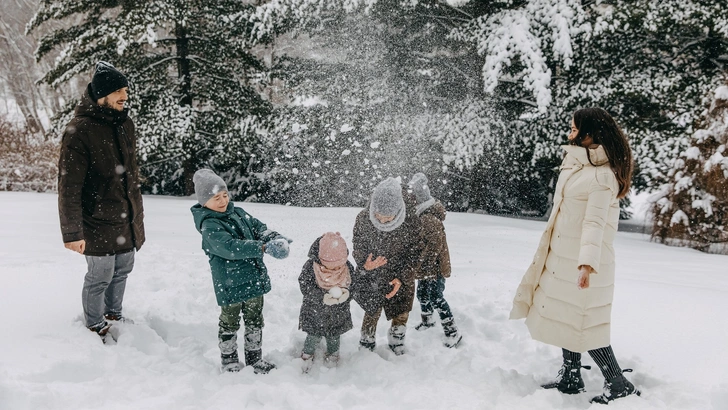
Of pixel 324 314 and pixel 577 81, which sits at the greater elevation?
pixel 577 81

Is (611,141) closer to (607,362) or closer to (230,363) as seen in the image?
(607,362)

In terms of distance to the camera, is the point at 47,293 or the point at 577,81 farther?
the point at 577,81

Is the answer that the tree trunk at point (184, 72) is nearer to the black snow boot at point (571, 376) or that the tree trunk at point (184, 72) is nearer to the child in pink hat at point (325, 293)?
the child in pink hat at point (325, 293)

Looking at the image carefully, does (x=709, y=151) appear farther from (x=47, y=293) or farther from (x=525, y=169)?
(x=47, y=293)

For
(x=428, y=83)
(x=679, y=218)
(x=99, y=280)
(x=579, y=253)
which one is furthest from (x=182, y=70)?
(x=579, y=253)

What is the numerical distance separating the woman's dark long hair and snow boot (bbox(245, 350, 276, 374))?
2.56 meters

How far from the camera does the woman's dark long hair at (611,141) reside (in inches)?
115

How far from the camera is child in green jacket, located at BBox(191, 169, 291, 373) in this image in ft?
10.5

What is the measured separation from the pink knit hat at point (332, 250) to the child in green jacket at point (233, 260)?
0.25 m

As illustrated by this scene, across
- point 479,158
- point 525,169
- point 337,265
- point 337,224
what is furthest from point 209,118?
point 337,265

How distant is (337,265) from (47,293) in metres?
2.62

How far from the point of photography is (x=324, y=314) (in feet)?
11.4

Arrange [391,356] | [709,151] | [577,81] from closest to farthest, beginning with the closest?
[391,356] → [709,151] → [577,81]

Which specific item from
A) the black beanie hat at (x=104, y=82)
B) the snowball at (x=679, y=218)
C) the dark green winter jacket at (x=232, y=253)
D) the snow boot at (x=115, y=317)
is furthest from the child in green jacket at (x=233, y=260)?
the snowball at (x=679, y=218)
